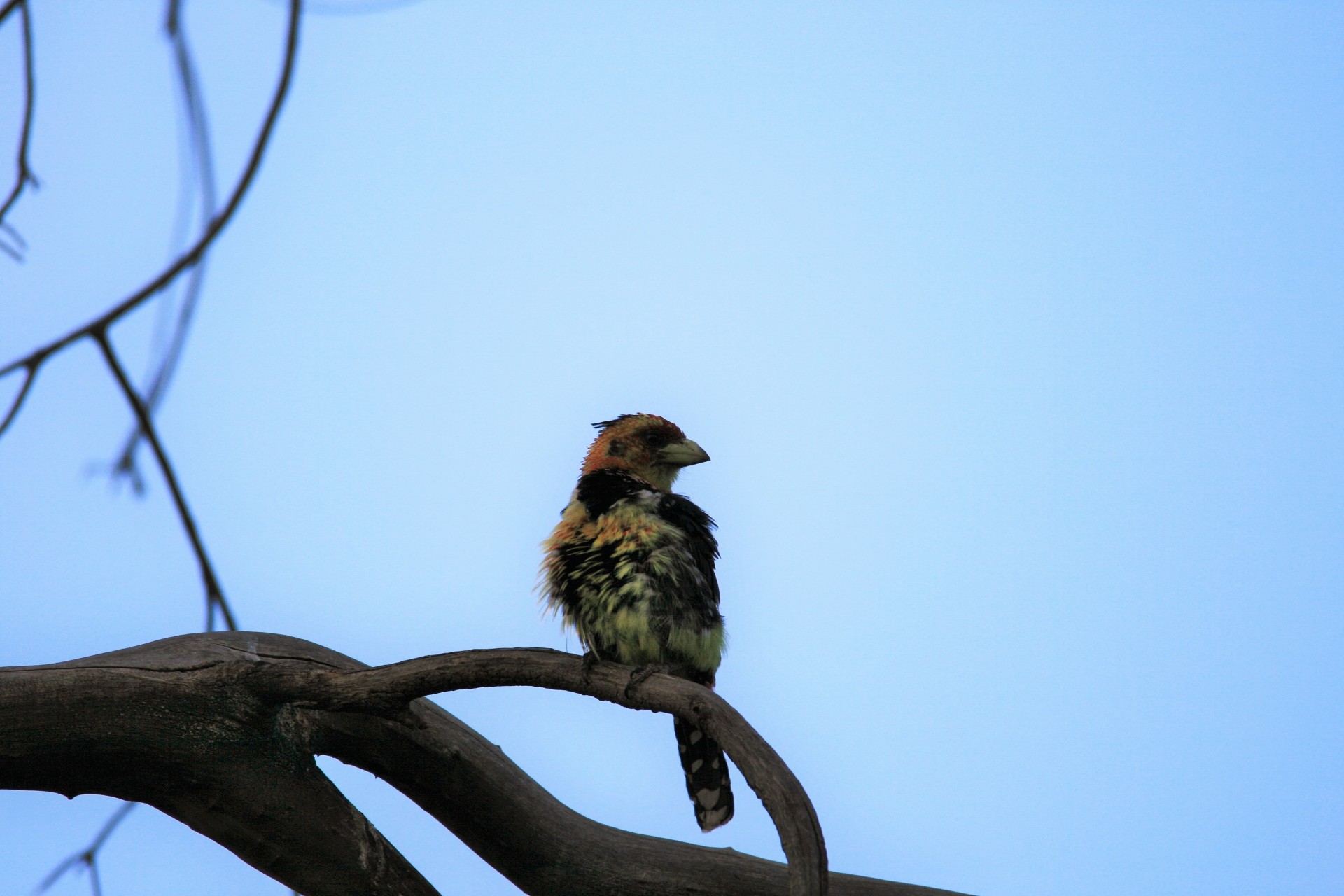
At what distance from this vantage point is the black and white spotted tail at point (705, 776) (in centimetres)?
370

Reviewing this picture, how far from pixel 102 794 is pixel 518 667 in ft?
3.85

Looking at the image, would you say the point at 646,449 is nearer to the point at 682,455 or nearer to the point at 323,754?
the point at 682,455

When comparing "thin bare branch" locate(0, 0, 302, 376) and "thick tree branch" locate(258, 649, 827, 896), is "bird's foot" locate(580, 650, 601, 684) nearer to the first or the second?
"thick tree branch" locate(258, 649, 827, 896)

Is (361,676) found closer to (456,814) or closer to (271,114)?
(456,814)

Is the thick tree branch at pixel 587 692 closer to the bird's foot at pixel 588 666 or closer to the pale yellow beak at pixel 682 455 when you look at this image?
the bird's foot at pixel 588 666

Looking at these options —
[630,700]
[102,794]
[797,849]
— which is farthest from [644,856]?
[102,794]

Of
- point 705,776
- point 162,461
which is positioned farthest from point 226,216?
point 705,776

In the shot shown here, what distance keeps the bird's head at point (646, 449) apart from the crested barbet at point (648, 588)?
0.29 meters

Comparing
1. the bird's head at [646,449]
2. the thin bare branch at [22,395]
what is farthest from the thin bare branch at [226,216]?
the bird's head at [646,449]

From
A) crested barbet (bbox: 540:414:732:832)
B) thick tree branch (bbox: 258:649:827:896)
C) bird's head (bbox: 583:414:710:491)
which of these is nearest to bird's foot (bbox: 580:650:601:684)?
thick tree branch (bbox: 258:649:827:896)

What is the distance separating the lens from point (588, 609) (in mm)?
3562

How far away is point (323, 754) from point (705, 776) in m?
1.19

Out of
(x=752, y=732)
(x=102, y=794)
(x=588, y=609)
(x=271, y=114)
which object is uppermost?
(x=271, y=114)

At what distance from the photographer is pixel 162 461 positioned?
3.15 m
